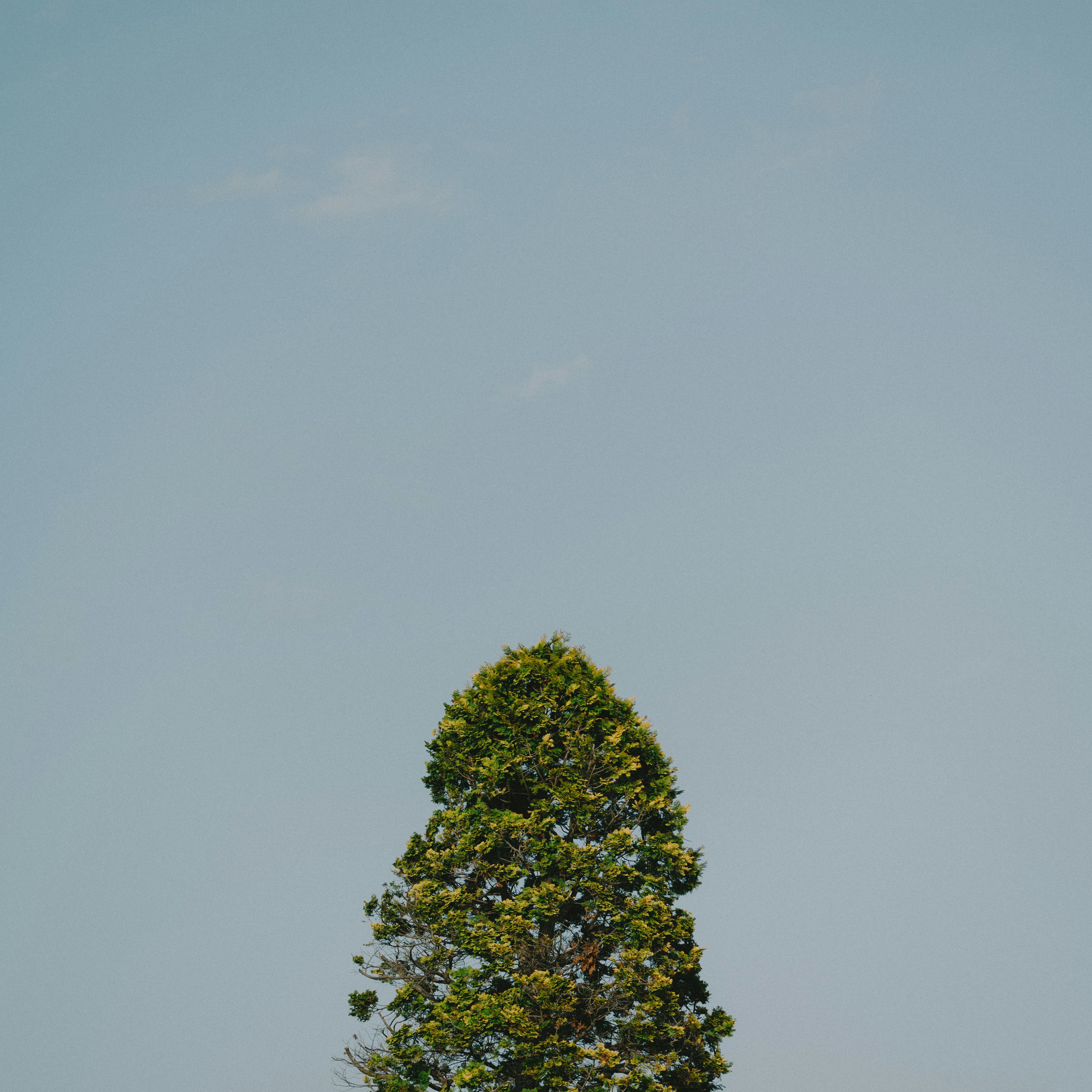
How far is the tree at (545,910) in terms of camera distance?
25.5m

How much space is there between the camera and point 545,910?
26281 mm

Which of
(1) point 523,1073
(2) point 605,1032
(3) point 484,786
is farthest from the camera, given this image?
(3) point 484,786

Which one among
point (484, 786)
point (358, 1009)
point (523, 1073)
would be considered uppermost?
point (484, 786)

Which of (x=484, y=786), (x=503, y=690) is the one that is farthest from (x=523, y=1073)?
(x=503, y=690)

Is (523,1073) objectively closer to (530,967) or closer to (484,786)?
(530,967)

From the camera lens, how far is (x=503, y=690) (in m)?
29.2

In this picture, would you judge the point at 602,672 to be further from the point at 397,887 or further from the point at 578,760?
the point at 397,887

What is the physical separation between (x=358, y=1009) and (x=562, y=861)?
6.21 metres

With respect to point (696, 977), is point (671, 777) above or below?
above

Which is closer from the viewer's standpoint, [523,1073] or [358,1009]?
[523,1073]

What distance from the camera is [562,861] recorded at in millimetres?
26891

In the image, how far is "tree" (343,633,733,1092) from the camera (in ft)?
83.7

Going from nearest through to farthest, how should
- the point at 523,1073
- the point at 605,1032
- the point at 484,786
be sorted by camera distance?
1. the point at 523,1073
2. the point at 605,1032
3. the point at 484,786

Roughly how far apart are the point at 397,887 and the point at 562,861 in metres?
4.30
